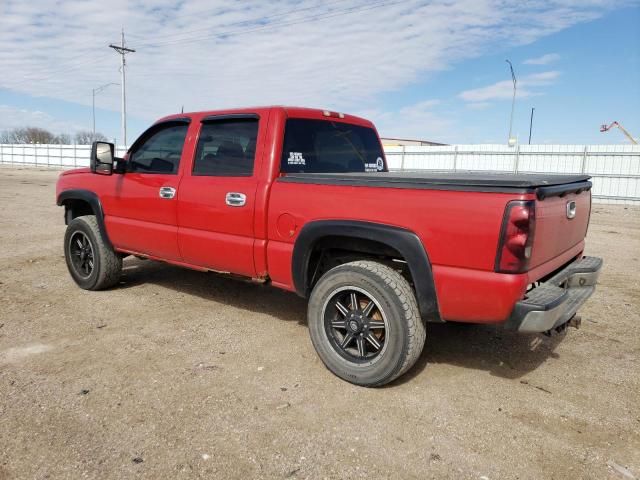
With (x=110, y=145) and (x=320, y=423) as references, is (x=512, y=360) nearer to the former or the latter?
(x=320, y=423)

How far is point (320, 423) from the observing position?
2793 mm

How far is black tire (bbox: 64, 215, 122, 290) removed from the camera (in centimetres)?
512

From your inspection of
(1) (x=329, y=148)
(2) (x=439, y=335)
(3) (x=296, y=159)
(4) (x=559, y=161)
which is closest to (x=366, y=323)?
(2) (x=439, y=335)

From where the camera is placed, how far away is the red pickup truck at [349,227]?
8.87ft

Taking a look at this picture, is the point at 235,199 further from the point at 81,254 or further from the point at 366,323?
the point at 81,254

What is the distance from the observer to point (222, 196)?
3879 mm

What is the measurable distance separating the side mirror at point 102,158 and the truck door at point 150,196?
0.15m

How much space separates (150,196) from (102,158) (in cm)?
71

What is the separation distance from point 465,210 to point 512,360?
1596mm

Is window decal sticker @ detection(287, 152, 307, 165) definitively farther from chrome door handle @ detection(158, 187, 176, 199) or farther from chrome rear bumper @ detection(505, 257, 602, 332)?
chrome rear bumper @ detection(505, 257, 602, 332)

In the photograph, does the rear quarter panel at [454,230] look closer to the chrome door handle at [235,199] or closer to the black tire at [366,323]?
the black tire at [366,323]

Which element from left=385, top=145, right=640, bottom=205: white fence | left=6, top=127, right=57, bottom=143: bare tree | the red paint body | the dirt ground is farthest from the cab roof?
left=6, top=127, right=57, bottom=143: bare tree

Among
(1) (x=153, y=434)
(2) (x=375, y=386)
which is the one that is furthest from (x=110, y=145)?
(2) (x=375, y=386)

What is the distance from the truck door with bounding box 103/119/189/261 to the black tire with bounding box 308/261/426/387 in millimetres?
1704
